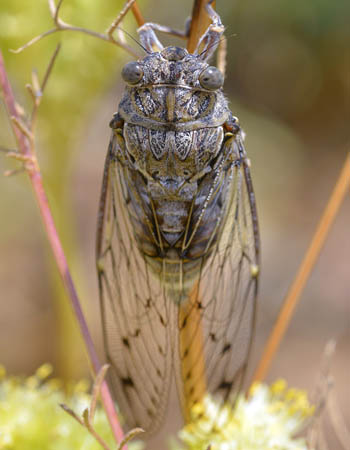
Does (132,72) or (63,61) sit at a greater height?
(63,61)

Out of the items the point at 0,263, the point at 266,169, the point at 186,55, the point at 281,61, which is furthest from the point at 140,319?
the point at 281,61

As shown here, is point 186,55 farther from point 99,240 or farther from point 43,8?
point 43,8

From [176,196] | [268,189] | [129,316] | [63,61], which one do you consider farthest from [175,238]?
[268,189]

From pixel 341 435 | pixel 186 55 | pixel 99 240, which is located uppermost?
pixel 186 55

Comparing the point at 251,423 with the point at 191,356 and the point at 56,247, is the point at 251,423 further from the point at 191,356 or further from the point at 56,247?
the point at 56,247

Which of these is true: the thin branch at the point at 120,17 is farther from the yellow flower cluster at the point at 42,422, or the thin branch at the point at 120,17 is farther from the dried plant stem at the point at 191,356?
the yellow flower cluster at the point at 42,422

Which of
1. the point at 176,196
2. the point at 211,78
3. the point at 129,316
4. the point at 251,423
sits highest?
the point at 211,78
